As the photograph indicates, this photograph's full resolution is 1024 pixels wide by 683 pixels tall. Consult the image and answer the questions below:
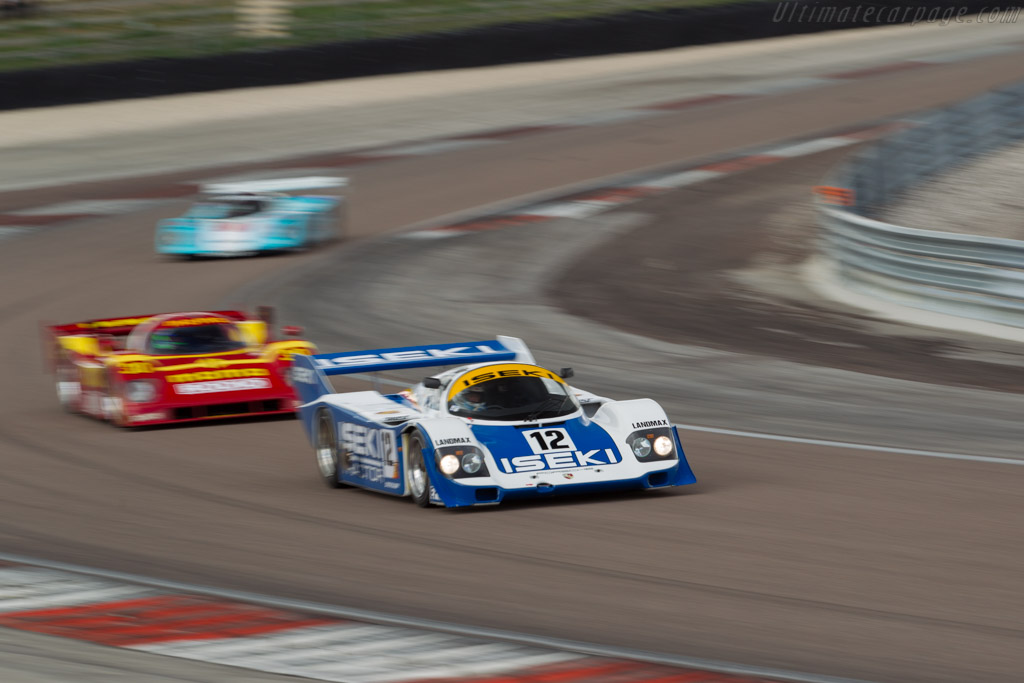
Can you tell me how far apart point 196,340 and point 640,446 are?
565cm

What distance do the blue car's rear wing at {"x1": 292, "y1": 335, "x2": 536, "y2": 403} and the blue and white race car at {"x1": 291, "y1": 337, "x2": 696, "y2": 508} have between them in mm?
322

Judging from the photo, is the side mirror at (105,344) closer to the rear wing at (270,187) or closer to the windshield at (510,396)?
the windshield at (510,396)

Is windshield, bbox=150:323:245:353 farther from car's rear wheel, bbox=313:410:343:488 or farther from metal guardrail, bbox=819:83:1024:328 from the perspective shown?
metal guardrail, bbox=819:83:1024:328

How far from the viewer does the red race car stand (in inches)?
523

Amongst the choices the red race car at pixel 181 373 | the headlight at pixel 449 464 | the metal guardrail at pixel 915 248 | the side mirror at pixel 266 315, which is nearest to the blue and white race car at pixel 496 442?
the headlight at pixel 449 464

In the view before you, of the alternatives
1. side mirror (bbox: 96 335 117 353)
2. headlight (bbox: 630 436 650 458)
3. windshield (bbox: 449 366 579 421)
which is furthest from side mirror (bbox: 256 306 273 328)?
headlight (bbox: 630 436 650 458)

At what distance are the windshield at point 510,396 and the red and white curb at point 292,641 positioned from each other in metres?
2.64

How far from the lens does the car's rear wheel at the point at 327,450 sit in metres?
10.7

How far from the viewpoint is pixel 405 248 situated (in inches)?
959

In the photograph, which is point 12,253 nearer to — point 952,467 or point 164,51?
point 164,51

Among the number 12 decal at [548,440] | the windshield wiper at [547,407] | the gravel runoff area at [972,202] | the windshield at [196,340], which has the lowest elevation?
the gravel runoff area at [972,202]

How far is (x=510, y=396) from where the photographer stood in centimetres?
1002

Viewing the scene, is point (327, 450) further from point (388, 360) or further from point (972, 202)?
point (972, 202)

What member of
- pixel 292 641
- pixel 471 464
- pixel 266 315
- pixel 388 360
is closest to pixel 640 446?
pixel 471 464
